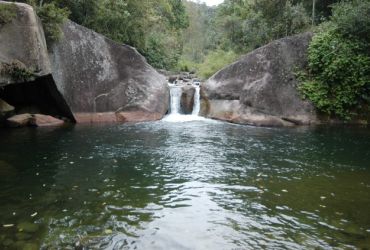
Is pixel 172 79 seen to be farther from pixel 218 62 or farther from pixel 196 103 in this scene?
pixel 196 103

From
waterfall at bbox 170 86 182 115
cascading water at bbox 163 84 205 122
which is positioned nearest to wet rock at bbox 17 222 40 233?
cascading water at bbox 163 84 205 122

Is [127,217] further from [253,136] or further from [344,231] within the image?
[253,136]

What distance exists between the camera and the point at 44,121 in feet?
65.9

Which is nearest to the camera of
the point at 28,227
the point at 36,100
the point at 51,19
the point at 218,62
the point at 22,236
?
the point at 22,236

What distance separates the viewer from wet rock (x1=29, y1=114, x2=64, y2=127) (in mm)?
19719

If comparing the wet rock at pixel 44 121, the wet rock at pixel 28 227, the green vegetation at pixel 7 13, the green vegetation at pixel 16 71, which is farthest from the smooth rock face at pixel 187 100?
the wet rock at pixel 28 227

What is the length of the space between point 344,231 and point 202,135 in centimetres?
1032

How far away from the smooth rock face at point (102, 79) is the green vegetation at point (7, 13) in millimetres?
5352

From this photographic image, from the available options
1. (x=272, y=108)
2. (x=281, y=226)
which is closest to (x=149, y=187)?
(x=281, y=226)

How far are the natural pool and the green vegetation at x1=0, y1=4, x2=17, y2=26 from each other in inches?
183

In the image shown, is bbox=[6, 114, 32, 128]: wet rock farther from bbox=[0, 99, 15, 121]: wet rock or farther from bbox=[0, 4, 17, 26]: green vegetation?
bbox=[0, 4, 17, 26]: green vegetation

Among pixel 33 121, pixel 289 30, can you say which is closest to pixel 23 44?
pixel 33 121

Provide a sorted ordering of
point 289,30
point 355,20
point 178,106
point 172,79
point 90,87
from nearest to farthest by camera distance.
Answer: point 355,20 < point 90,87 < point 178,106 < point 289,30 < point 172,79

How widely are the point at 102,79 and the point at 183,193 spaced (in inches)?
568
